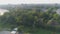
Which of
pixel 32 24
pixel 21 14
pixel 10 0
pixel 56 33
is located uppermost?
pixel 10 0

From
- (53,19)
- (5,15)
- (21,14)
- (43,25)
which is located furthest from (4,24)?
(53,19)

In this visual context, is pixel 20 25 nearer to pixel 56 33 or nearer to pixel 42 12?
pixel 42 12

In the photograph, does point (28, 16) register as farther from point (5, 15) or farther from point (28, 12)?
point (5, 15)

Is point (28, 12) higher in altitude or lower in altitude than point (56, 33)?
higher

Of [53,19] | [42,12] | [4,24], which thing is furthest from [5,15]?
[53,19]
